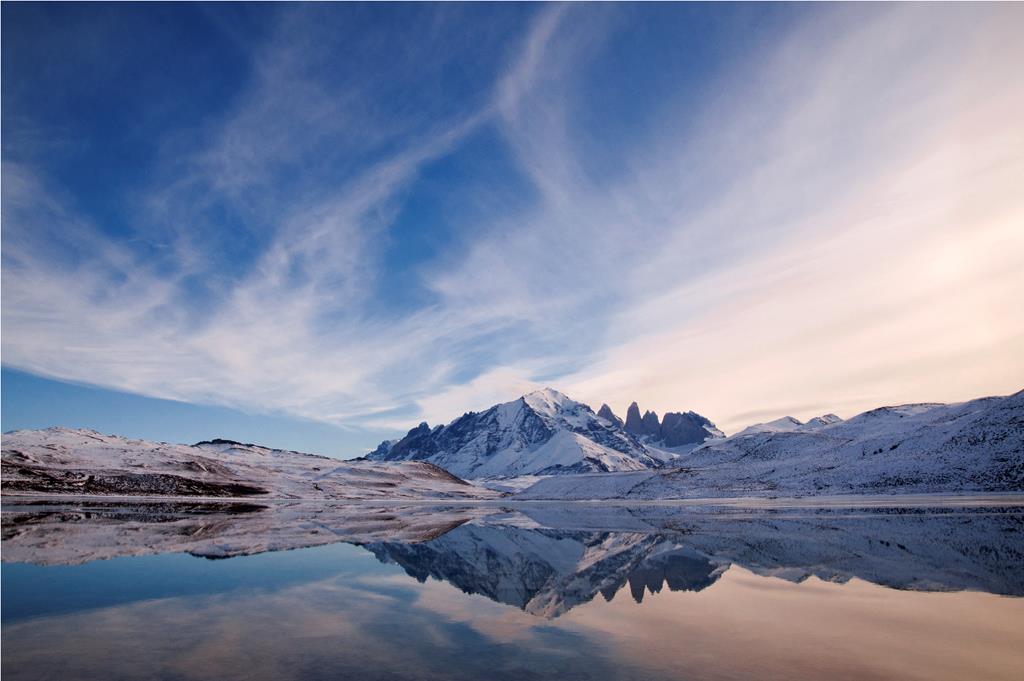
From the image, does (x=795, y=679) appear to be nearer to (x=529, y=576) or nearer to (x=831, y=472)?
(x=529, y=576)

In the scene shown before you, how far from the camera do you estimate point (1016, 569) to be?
18125 mm

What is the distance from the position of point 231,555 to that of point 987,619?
2946cm

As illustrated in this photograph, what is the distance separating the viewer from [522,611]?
14508 millimetres

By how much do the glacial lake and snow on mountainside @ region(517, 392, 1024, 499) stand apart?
67.9m

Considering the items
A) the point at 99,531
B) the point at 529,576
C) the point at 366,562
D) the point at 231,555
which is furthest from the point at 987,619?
the point at 99,531

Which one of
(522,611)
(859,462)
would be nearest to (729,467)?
(859,462)

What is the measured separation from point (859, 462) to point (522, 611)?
347ft

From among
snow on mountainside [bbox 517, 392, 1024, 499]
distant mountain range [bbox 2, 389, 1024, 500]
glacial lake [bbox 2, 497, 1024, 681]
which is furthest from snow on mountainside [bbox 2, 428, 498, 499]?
glacial lake [bbox 2, 497, 1024, 681]

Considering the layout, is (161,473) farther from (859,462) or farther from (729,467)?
(859,462)

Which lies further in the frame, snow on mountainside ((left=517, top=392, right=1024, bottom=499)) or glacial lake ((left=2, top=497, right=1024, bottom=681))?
snow on mountainside ((left=517, top=392, right=1024, bottom=499))

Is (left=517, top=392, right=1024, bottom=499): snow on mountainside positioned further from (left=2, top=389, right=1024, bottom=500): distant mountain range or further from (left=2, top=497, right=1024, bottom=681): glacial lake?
(left=2, top=497, right=1024, bottom=681): glacial lake

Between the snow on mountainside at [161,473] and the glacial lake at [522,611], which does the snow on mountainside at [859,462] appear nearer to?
the snow on mountainside at [161,473]

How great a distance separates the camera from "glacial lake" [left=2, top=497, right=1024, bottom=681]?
9.76 meters

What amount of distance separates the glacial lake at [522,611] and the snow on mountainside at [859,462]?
6790cm
